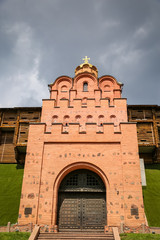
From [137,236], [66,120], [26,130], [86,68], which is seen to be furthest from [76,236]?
[26,130]

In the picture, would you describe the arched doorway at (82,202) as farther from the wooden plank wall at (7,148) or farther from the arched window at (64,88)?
the wooden plank wall at (7,148)

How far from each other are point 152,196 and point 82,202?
27.0 feet

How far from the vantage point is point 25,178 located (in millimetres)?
14031

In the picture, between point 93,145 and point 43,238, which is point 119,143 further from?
point 43,238

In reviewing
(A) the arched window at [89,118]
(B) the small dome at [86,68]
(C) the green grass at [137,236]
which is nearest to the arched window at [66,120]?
(A) the arched window at [89,118]

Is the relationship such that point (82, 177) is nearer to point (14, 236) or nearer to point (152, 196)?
point (14, 236)

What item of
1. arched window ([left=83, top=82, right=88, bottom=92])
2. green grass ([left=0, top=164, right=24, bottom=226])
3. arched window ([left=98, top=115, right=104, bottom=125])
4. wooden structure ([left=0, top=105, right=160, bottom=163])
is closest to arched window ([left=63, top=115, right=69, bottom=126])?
arched window ([left=98, top=115, right=104, bottom=125])

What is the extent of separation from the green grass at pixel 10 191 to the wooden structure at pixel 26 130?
1.67 metres

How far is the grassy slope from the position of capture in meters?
17.0

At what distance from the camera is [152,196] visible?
19328 mm

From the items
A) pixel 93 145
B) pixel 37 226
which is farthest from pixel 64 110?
pixel 37 226

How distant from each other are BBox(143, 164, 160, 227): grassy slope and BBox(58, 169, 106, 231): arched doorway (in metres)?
5.41

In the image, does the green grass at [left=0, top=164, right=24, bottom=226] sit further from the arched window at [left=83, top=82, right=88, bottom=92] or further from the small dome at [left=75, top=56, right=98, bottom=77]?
the small dome at [left=75, top=56, right=98, bottom=77]

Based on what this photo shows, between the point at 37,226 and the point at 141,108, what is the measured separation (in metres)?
19.2
